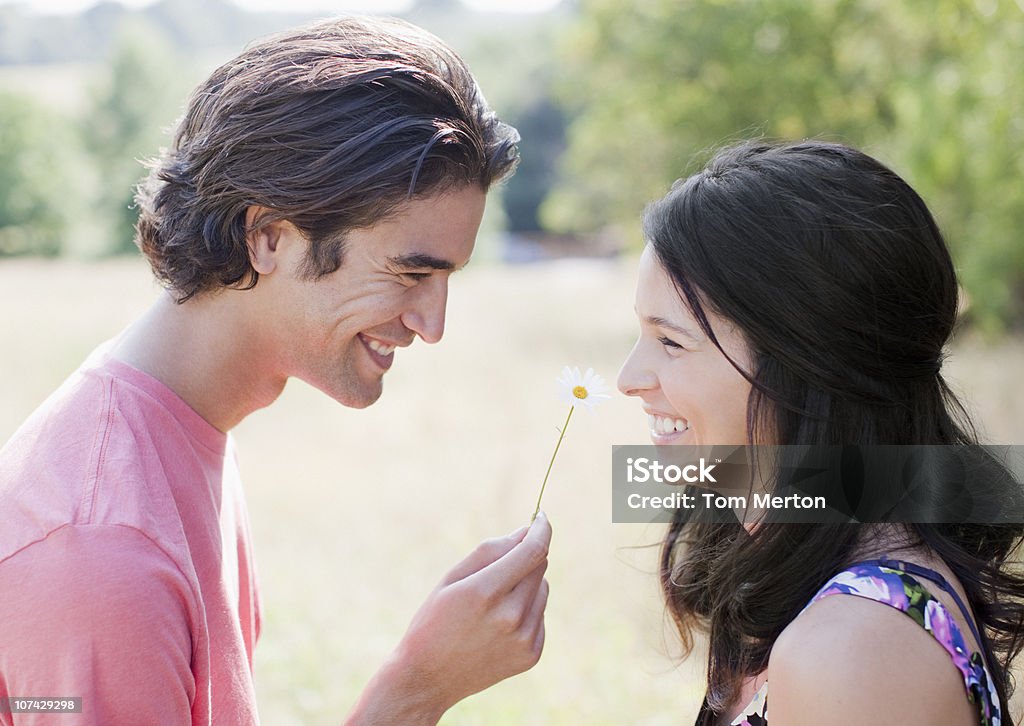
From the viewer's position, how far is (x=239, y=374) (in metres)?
2.18

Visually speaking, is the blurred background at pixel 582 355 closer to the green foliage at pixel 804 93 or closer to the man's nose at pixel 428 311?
the green foliage at pixel 804 93

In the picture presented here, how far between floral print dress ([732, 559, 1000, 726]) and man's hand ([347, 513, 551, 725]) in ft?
1.88

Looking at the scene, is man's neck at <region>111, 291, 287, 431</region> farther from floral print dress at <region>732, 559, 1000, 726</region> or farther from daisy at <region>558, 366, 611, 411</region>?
floral print dress at <region>732, 559, 1000, 726</region>

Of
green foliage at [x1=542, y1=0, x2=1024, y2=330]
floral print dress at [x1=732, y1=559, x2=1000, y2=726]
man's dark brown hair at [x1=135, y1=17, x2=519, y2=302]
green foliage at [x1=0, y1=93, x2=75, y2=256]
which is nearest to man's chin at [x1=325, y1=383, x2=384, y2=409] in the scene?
man's dark brown hair at [x1=135, y1=17, x2=519, y2=302]

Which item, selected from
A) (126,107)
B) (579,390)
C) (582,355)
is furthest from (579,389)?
(126,107)

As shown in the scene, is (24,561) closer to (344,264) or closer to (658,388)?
(344,264)

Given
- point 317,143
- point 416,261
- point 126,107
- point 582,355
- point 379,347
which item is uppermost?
point 126,107

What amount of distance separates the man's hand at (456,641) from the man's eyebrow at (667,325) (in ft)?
1.58

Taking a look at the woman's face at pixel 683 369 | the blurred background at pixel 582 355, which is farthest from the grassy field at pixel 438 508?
the woman's face at pixel 683 369

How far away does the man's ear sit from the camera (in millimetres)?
2223

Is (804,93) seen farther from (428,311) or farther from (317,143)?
(317,143)

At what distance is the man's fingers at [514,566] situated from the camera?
1930 mm

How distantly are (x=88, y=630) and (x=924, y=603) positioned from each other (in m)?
1.39

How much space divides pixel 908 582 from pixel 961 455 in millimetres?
520
